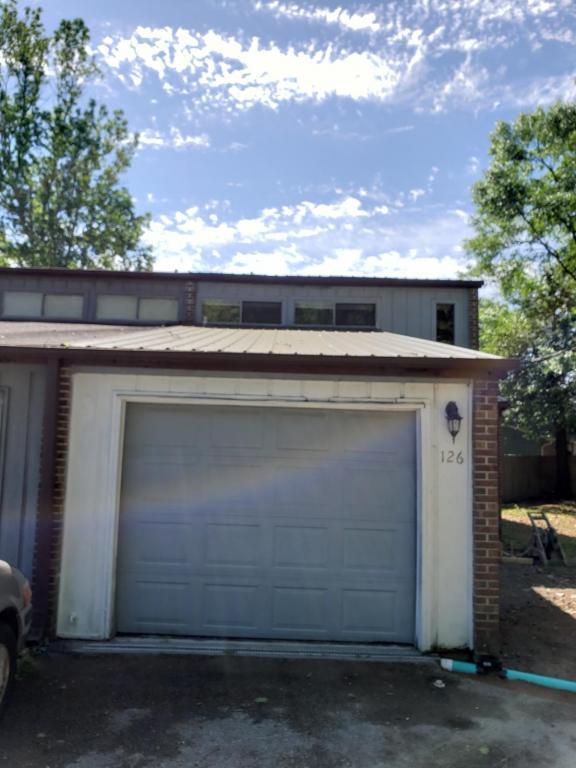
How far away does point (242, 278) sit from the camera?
11094 mm

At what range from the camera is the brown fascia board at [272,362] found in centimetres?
515

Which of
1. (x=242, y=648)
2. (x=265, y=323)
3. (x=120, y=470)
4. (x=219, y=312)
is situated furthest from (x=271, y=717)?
(x=219, y=312)

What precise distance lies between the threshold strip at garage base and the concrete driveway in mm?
122

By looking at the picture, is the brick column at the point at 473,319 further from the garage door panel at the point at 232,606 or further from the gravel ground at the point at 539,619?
the garage door panel at the point at 232,606

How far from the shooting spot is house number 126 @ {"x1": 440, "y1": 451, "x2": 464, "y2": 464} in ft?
17.2

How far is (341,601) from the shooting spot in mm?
5328

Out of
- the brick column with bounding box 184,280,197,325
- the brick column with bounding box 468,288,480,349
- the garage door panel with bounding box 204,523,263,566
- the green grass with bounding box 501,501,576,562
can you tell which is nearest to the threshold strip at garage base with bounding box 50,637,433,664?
the garage door panel with bounding box 204,523,263,566

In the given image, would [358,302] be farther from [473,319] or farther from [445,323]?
[473,319]

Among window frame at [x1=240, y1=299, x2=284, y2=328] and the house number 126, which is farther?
window frame at [x1=240, y1=299, x2=284, y2=328]

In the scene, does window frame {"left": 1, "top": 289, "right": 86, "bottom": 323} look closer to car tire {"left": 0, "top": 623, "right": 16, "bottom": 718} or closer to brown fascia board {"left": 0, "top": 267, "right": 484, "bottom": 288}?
brown fascia board {"left": 0, "top": 267, "right": 484, "bottom": 288}

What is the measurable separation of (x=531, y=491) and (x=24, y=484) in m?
19.6

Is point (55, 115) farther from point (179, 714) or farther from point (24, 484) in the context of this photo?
point (179, 714)

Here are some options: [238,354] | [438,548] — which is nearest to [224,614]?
[438,548]

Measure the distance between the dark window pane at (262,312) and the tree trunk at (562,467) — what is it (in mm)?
14211
